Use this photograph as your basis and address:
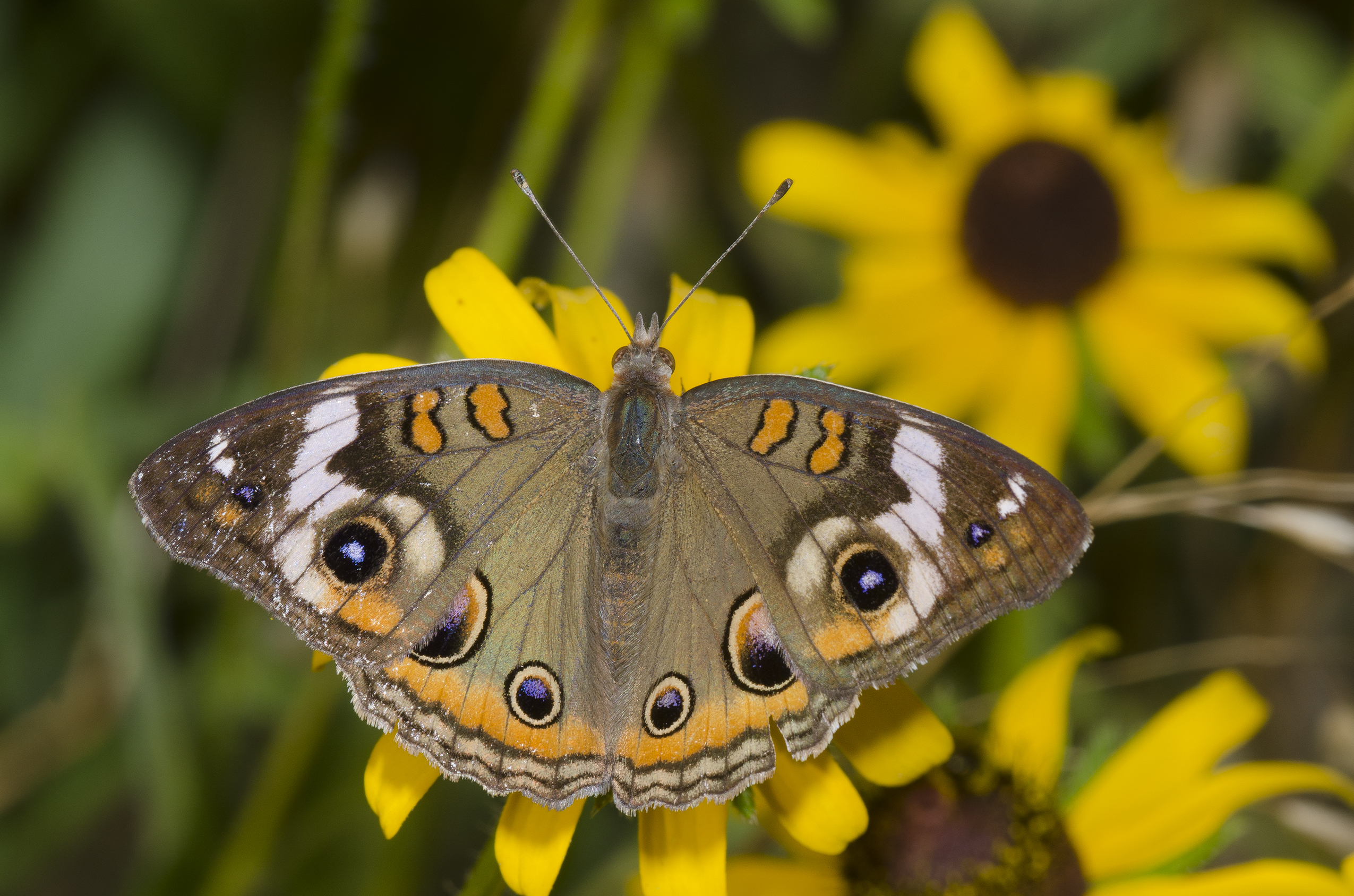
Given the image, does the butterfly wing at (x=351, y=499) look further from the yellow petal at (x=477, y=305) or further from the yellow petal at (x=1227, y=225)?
the yellow petal at (x=1227, y=225)

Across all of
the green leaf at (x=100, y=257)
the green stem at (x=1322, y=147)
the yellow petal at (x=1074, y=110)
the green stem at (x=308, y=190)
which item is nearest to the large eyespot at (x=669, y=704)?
the green stem at (x=308, y=190)

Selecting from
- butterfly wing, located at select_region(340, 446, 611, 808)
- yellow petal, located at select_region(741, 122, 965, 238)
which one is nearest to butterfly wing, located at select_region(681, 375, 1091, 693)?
butterfly wing, located at select_region(340, 446, 611, 808)

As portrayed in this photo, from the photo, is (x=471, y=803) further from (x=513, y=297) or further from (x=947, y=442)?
(x=947, y=442)

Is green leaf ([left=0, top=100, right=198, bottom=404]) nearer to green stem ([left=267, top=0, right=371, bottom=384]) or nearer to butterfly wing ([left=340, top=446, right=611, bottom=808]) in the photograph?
green stem ([left=267, top=0, right=371, bottom=384])

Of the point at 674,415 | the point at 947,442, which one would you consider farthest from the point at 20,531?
the point at 947,442

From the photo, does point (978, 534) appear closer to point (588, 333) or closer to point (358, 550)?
point (588, 333)

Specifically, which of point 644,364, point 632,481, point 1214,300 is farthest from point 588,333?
point 1214,300
